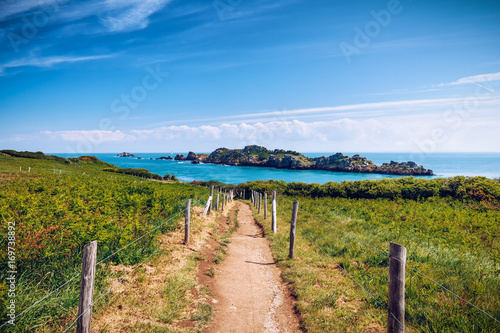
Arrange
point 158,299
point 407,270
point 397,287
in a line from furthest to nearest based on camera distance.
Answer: point 407,270, point 158,299, point 397,287

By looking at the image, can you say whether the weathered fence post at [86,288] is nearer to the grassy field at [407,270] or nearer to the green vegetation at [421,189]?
the grassy field at [407,270]

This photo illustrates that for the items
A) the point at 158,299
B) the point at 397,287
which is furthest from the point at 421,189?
the point at 158,299

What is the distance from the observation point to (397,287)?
3.82m

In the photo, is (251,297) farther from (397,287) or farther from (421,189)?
(421,189)

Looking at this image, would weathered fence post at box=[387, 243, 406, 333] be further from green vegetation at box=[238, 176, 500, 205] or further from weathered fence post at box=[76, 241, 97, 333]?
green vegetation at box=[238, 176, 500, 205]

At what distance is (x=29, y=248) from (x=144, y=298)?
9.32 ft

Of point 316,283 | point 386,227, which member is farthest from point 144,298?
point 386,227

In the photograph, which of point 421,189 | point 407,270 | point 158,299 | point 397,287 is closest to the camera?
point 397,287

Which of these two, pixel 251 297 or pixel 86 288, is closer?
pixel 86 288

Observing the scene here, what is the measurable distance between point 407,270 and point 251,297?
456 cm

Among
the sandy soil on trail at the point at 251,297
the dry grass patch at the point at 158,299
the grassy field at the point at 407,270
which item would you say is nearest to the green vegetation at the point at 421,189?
the grassy field at the point at 407,270

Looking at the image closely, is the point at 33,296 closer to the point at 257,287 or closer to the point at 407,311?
the point at 257,287

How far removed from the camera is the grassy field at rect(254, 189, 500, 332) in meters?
4.98

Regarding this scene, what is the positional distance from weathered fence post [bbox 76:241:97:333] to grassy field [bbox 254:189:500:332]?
4271 millimetres
